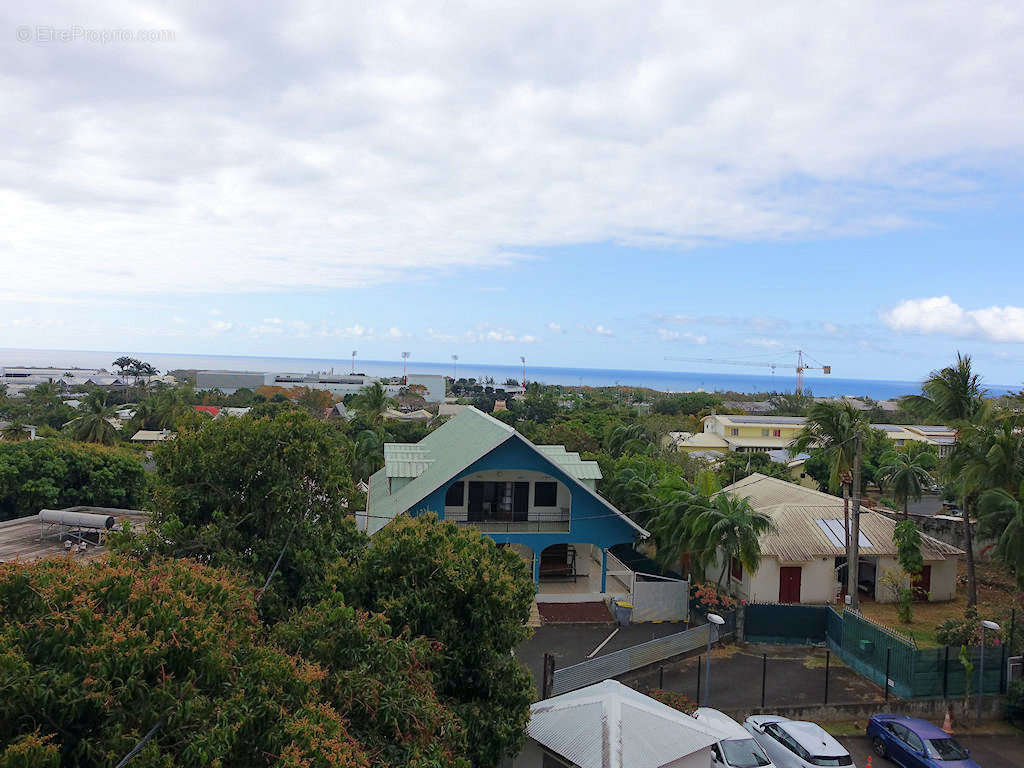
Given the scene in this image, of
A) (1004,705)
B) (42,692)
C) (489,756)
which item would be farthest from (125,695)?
(1004,705)

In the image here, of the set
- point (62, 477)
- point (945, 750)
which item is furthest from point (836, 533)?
point (62, 477)

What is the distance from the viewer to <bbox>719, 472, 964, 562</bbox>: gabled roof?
80.5 feet

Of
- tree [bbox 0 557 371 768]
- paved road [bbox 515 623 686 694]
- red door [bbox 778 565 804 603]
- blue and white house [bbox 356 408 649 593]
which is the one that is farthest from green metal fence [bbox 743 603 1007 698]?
tree [bbox 0 557 371 768]

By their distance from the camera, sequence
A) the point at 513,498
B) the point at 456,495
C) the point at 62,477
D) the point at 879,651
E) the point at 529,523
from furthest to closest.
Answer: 1. the point at 62,477
2. the point at 513,498
3. the point at 456,495
4. the point at 529,523
5. the point at 879,651

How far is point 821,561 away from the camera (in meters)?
24.7

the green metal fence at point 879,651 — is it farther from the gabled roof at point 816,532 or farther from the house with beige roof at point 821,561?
the gabled roof at point 816,532

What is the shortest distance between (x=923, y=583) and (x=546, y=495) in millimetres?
14050

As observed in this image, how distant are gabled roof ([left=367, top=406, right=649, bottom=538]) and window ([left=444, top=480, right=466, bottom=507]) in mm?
923

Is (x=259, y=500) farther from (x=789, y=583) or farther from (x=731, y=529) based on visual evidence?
(x=789, y=583)

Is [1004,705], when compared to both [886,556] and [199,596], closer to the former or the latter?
[886,556]

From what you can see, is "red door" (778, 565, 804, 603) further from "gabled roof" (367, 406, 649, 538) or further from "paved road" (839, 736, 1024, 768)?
"paved road" (839, 736, 1024, 768)

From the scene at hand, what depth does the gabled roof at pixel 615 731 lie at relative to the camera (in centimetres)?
1233

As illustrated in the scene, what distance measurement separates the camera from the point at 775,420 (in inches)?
3046

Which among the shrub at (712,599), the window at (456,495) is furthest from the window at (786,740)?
the window at (456,495)
